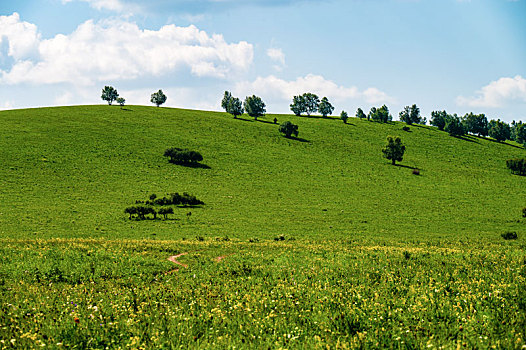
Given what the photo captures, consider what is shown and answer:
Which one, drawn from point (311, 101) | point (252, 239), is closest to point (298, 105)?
point (311, 101)

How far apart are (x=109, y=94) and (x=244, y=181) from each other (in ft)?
354

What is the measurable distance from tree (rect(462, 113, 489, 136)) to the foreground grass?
16829 cm

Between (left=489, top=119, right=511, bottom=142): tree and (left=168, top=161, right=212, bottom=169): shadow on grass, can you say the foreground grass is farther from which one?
(left=489, top=119, right=511, bottom=142): tree

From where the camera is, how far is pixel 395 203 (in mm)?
62000

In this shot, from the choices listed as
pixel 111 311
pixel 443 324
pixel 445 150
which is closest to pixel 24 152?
pixel 111 311

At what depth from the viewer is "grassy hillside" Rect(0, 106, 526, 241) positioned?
43.9 metres

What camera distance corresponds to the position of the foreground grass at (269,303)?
7.69 m

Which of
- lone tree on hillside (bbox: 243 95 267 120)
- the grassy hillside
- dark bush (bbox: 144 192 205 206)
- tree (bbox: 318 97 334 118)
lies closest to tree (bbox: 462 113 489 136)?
the grassy hillside

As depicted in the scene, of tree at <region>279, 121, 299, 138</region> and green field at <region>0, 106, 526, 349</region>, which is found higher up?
tree at <region>279, 121, 299, 138</region>

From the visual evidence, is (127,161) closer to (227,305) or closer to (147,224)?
(147,224)

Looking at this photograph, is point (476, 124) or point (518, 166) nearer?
point (518, 166)

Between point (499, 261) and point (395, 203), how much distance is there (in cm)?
4818

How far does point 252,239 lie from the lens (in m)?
Answer: 33.5

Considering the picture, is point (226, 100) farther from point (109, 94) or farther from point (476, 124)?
point (476, 124)
